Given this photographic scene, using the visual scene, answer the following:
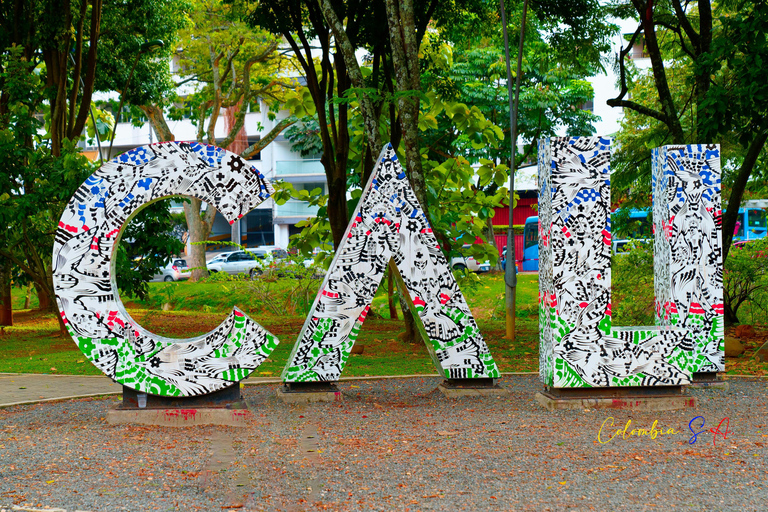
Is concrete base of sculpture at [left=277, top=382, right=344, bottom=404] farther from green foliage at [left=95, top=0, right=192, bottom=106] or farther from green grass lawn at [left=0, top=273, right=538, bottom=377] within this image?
green foliage at [left=95, top=0, right=192, bottom=106]

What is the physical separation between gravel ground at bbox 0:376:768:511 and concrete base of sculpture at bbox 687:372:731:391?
30.0 inches

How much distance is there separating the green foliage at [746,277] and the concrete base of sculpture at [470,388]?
7.63 metres

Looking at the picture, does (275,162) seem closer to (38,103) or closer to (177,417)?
(38,103)

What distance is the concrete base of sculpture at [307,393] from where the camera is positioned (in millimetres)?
8047

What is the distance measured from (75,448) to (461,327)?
156 inches

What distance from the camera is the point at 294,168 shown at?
42.7 meters

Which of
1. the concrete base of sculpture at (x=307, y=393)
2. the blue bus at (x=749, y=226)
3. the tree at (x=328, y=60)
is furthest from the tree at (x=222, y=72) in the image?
the blue bus at (x=749, y=226)

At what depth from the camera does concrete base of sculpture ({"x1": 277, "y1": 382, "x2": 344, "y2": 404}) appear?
8.05 m

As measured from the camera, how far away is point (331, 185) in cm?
1366

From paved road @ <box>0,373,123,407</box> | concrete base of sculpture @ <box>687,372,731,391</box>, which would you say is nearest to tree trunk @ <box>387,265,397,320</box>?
paved road @ <box>0,373,123,407</box>

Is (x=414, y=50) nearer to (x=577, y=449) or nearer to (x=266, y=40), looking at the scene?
(x=577, y=449)

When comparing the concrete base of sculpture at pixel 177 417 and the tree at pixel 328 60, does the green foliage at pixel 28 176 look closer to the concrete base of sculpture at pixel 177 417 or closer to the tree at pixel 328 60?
the tree at pixel 328 60

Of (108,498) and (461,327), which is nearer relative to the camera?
(108,498)

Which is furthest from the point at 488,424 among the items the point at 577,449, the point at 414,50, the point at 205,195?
the point at 414,50
